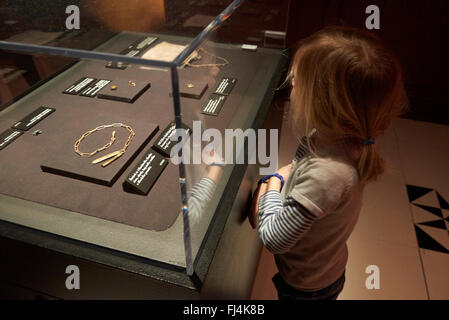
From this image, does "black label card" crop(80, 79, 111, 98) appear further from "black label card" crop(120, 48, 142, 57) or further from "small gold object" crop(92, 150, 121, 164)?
"small gold object" crop(92, 150, 121, 164)

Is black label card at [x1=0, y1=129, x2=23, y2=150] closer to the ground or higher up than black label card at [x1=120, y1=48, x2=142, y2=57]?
closer to the ground

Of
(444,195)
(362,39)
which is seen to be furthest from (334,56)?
(444,195)

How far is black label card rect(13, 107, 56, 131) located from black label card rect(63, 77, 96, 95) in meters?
0.15

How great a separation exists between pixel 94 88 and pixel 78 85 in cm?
10

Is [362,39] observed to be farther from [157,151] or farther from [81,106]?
[81,106]

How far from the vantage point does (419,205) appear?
2002 millimetres

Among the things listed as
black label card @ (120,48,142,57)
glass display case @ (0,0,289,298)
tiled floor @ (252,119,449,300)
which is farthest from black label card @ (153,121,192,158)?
tiled floor @ (252,119,449,300)

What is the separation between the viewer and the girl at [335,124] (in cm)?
70

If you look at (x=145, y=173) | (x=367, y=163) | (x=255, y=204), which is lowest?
(x=255, y=204)

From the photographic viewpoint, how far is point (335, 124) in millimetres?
750

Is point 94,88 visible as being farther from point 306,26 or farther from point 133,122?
point 306,26

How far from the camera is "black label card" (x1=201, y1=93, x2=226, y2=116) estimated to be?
4.01 feet

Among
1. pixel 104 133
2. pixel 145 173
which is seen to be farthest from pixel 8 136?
pixel 145 173

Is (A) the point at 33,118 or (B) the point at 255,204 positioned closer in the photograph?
(B) the point at 255,204
